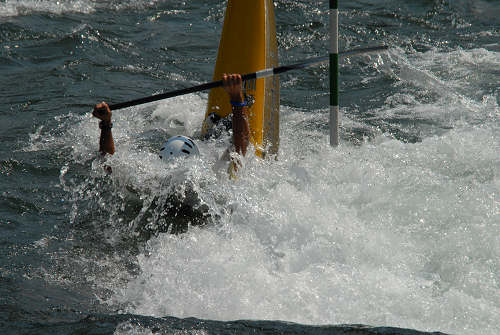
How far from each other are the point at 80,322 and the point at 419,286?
6.76 feet

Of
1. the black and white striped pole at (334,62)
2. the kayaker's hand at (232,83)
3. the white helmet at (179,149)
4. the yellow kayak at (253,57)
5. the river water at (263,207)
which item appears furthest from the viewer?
the yellow kayak at (253,57)

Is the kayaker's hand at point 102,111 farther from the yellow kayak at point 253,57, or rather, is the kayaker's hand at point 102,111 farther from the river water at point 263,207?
the yellow kayak at point 253,57

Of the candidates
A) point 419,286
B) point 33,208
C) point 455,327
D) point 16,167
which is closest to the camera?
point 455,327

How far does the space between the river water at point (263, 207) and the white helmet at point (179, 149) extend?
0.10 m

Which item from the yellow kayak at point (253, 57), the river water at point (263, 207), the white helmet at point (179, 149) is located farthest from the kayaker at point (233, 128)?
the yellow kayak at point (253, 57)

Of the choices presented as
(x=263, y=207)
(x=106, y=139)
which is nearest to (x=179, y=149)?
(x=106, y=139)

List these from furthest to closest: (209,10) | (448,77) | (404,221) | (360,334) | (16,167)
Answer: (209,10)
(448,77)
(16,167)
(404,221)
(360,334)

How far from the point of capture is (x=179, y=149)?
4672 mm

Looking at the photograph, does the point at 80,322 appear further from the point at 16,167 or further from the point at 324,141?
the point at 324,141

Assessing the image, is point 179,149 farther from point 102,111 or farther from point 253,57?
point 253,57

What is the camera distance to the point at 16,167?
5.61 meters

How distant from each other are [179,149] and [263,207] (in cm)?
80

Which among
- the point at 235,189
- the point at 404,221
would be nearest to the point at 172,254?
the point at 235,189

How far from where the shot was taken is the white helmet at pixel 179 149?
4664mm
